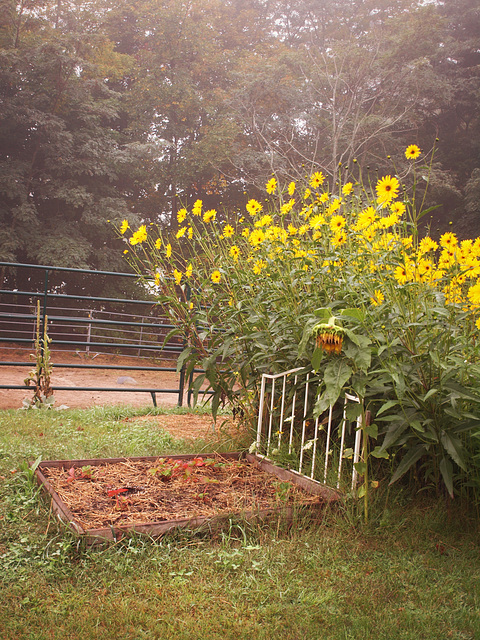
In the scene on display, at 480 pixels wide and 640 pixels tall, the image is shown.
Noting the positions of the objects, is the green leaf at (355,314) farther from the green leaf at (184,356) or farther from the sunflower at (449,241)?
the green leaf at (184,356)

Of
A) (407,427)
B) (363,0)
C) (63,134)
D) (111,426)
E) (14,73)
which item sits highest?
(363,0)

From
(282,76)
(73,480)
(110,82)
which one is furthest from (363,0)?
(73,480)

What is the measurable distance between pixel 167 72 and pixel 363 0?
679 centimetres

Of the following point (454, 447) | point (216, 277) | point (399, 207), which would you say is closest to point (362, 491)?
point (454, 447)

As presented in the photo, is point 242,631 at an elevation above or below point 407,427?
below

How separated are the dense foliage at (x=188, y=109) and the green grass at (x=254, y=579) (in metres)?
11.2

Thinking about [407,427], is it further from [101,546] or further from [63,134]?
[63,134]

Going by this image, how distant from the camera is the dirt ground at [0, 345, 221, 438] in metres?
4.37

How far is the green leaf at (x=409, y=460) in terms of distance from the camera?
2.06 meters

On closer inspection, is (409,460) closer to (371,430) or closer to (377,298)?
(371,430)

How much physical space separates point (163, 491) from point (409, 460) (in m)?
1.12

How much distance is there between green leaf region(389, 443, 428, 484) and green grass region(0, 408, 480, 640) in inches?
8.6

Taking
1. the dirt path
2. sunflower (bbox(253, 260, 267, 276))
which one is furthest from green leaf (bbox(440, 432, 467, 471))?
the dirt path

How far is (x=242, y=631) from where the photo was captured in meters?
1.50
